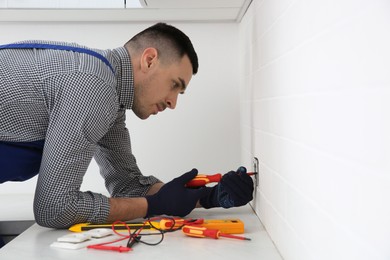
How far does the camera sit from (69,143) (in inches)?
55.2

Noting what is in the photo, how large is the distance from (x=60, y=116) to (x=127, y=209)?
1.10 feet

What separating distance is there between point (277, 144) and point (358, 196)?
64cm

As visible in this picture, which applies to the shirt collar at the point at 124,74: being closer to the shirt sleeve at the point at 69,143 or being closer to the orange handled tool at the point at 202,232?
the shirt sleeve at the point at 69,143

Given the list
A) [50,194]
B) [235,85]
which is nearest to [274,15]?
[50,194]

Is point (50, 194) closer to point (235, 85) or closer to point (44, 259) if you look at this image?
point (44, 259)

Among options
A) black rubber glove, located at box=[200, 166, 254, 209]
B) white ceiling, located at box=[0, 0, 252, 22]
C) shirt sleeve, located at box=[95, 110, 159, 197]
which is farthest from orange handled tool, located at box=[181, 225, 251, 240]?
white ceiling, located at box=[0, 0, 252, 22]

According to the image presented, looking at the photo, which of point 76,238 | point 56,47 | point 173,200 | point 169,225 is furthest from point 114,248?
point 56,47

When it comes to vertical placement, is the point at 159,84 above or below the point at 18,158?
above

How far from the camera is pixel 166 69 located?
1731mm

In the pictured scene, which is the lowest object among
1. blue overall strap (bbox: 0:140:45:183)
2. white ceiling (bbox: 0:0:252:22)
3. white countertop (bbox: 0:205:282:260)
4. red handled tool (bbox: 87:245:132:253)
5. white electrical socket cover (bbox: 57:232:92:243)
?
white countertop (bbox: 0:205:282:260)

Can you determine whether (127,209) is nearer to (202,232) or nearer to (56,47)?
(202,232)

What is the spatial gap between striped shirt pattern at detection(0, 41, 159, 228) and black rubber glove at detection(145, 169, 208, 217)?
15 cm

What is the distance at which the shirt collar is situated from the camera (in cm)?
170

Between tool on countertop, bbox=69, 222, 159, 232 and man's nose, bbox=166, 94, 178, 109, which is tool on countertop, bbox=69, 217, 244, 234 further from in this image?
man's nose, bbox=166, 94, 178, 109
